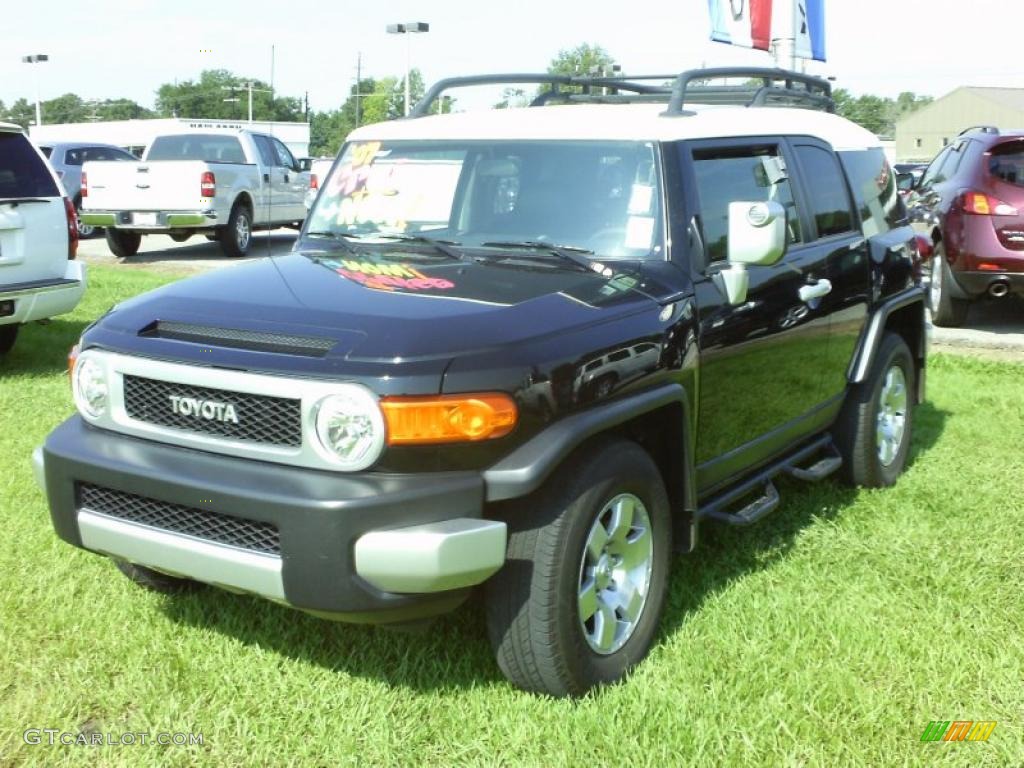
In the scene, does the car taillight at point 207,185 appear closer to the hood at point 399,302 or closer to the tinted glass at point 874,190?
the tinted glass at point 874,190

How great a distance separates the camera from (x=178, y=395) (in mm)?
3324

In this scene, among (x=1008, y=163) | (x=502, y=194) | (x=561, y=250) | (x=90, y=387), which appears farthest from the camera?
(x=1008, y=163)

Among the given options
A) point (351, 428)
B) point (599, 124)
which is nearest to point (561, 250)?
point (599, 124)

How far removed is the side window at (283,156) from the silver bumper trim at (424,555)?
57.3ft

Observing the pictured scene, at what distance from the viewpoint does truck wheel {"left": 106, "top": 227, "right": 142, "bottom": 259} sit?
17.7 meters

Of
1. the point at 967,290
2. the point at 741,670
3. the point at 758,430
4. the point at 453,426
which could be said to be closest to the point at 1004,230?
the point at 967,290

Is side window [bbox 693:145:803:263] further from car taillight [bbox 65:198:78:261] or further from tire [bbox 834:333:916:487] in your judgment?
car taillight [bbox 65:198:78:261]

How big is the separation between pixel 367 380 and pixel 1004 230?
8.31 m

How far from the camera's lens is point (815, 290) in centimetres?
479

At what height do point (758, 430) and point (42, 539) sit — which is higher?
point (758, 430)

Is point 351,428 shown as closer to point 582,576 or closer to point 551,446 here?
point 551,446

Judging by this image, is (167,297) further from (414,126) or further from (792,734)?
(792,734)

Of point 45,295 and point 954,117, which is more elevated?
point 954,117

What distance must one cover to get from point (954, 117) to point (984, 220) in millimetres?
99944
